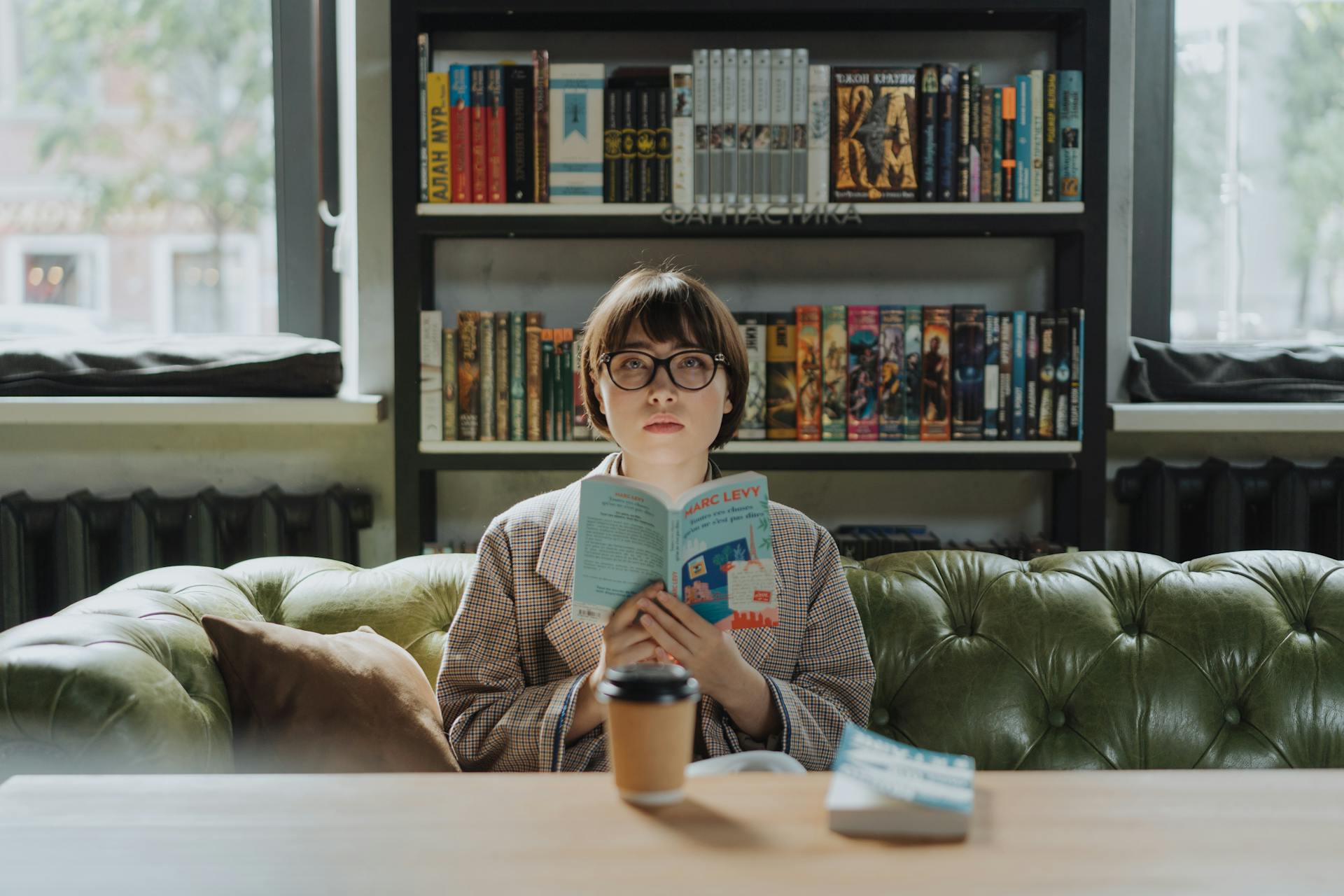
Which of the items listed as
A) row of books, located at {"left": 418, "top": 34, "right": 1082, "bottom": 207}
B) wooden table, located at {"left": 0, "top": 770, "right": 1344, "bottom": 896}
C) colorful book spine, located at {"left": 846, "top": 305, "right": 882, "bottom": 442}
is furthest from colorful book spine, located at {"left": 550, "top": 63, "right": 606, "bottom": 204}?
wooden table, located at {"left": 0, "top": 770, "right": 1344, "bottom": 896}

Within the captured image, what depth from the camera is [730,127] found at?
7.59 feet

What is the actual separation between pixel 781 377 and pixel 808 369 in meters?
0.06

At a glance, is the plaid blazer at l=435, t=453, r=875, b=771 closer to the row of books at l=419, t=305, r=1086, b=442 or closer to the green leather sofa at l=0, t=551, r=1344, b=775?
the green leather sofa at l=0, t=551, r=1344, b=775

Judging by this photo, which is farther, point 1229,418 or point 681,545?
point 1229,418

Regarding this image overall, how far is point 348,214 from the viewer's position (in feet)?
8.67

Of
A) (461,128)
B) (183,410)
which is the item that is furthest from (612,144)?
(183,410)

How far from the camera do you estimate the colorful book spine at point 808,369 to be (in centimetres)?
238

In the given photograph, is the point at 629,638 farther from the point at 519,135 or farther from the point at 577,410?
the point at 519,135

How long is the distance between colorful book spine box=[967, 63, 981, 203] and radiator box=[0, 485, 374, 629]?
1.52m

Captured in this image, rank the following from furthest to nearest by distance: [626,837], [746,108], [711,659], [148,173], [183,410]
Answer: [148,173], [183,410], [746,108], [711,659], [626,837]

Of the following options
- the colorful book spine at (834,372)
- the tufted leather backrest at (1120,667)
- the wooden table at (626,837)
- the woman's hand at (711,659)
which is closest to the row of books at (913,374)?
the colorful book spine at (834,372)

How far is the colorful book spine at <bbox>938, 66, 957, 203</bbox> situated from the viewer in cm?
233

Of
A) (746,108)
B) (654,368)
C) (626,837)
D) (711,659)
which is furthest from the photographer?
(746,108)

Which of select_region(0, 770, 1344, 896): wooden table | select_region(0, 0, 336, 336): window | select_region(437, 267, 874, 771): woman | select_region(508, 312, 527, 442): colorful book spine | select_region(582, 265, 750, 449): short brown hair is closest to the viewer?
select_region(0, 770, 1344, 896): wooden table
